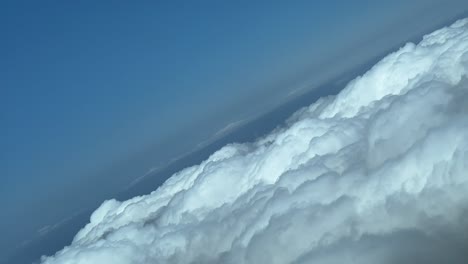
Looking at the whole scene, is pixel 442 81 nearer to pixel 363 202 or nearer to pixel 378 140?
pixel 378 140

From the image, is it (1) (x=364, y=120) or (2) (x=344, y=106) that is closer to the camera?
(1) (x=364, y=120)

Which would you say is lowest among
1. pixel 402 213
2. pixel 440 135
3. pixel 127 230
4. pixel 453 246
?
pixel 453 246

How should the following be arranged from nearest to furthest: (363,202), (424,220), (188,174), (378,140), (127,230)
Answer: (424,220)
(363,202)
(378,140)
(127,230)
(188,174)

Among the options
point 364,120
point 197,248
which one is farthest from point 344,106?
point 197,248

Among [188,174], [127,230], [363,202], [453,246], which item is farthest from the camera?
[188,174]

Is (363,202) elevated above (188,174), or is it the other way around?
(188,174)

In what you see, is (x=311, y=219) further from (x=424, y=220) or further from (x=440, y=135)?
(x=440, y=135)
